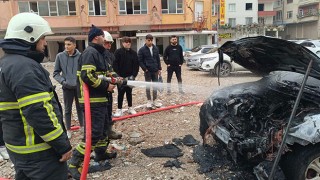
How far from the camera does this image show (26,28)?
6.70ft

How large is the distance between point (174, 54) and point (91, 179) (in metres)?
5.27

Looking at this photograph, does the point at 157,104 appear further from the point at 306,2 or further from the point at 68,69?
the point at 306,2

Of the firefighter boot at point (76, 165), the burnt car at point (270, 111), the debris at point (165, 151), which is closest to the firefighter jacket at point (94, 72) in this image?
the firefighter boot at point (76, 165)

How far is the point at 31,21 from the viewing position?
82.2 inches

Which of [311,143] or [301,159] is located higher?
[311,143]

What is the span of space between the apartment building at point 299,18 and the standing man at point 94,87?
48869 mm

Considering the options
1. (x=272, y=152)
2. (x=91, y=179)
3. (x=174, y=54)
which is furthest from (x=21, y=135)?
(x=174, y=54)

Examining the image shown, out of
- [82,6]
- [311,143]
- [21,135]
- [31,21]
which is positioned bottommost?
[311,143]

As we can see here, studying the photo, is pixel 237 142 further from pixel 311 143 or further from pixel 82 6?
pixel 82 6

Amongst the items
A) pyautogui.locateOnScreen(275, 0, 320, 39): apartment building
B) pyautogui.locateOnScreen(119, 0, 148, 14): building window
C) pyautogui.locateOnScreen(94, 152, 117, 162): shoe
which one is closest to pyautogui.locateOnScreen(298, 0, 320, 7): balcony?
pyautogui.locateOnScreen(275, 0, 320, 39): apartment building

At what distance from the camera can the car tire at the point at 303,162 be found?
272 cm

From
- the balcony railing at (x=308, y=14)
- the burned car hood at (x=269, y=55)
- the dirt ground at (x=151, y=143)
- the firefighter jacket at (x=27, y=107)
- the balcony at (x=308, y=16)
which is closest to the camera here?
the firefighter jacket at (x=27, y=107)

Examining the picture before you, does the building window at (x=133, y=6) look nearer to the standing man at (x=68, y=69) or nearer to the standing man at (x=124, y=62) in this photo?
the standing man at (x=124, y=62)

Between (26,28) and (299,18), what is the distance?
53521mm
